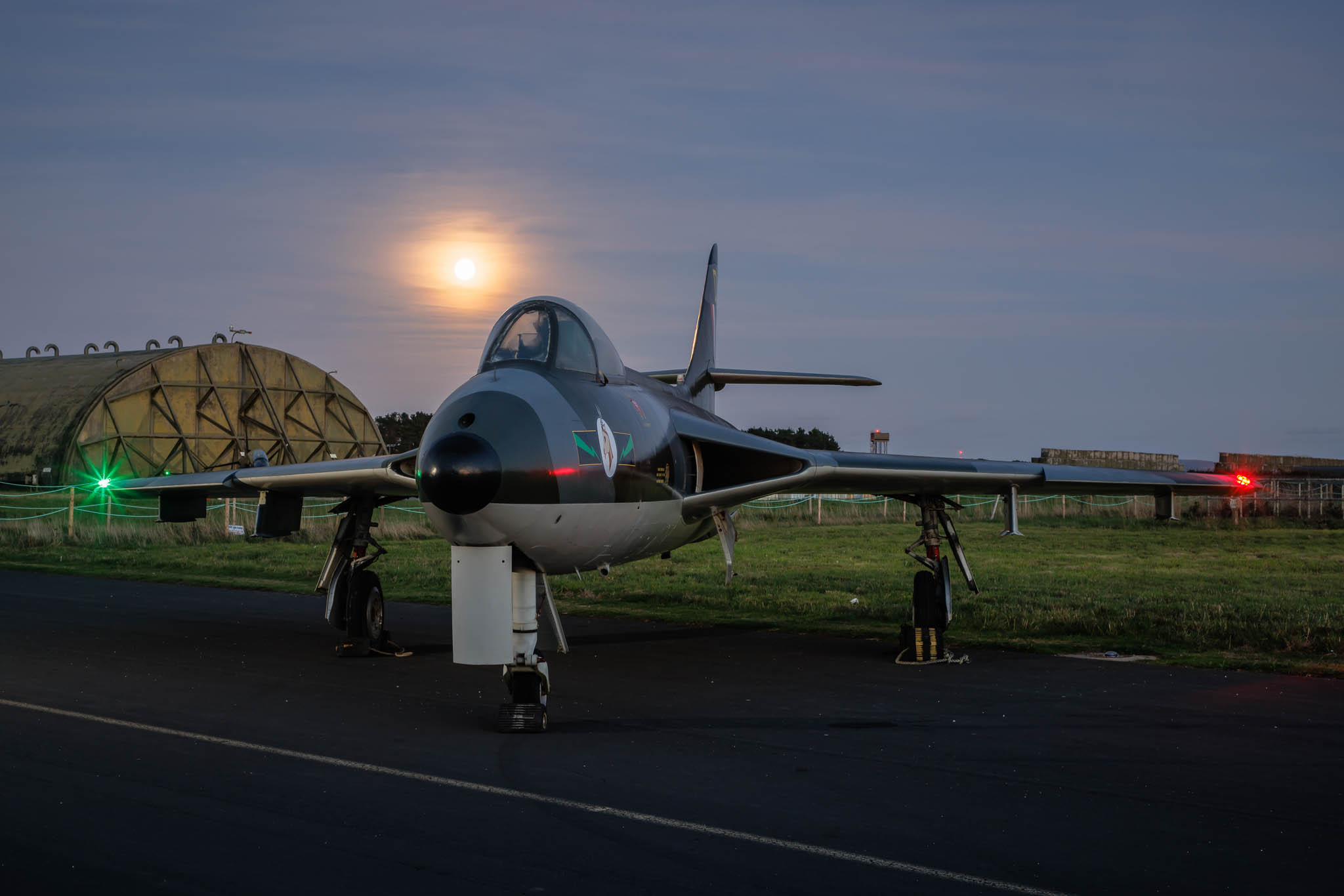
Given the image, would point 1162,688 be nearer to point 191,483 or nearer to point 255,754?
point 255,754

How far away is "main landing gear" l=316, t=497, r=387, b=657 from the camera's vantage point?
12820 mm

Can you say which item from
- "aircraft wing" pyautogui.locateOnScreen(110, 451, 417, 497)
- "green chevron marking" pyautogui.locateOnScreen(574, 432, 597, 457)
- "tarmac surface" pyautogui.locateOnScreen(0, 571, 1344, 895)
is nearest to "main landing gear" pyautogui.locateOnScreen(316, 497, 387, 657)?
"aircraft wing" pyautogui.locateOnScreen(110, 451, 417, 497)

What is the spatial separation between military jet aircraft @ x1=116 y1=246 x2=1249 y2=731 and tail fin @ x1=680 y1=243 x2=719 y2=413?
5.02 ft

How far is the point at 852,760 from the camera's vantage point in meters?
7.50

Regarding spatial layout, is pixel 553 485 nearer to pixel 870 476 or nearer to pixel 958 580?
pixel 870 476

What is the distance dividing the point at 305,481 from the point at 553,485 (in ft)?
20.7

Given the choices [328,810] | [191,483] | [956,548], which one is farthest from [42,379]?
[328,810]

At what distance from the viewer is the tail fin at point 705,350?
17141mm

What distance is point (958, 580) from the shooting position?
20844mm

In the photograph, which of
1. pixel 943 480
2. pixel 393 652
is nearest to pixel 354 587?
pixel 393 652

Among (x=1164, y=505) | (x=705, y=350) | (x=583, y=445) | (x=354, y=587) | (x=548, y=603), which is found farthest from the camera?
(x=705, y=350)

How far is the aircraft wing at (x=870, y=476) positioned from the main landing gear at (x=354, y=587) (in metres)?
4.22

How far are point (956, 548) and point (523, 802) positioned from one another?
864cm

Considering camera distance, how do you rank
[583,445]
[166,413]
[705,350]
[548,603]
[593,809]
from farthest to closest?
1. [166,413]
2. [705,350]
3. [548,603]
4. [583,445]
5. [593,809]
